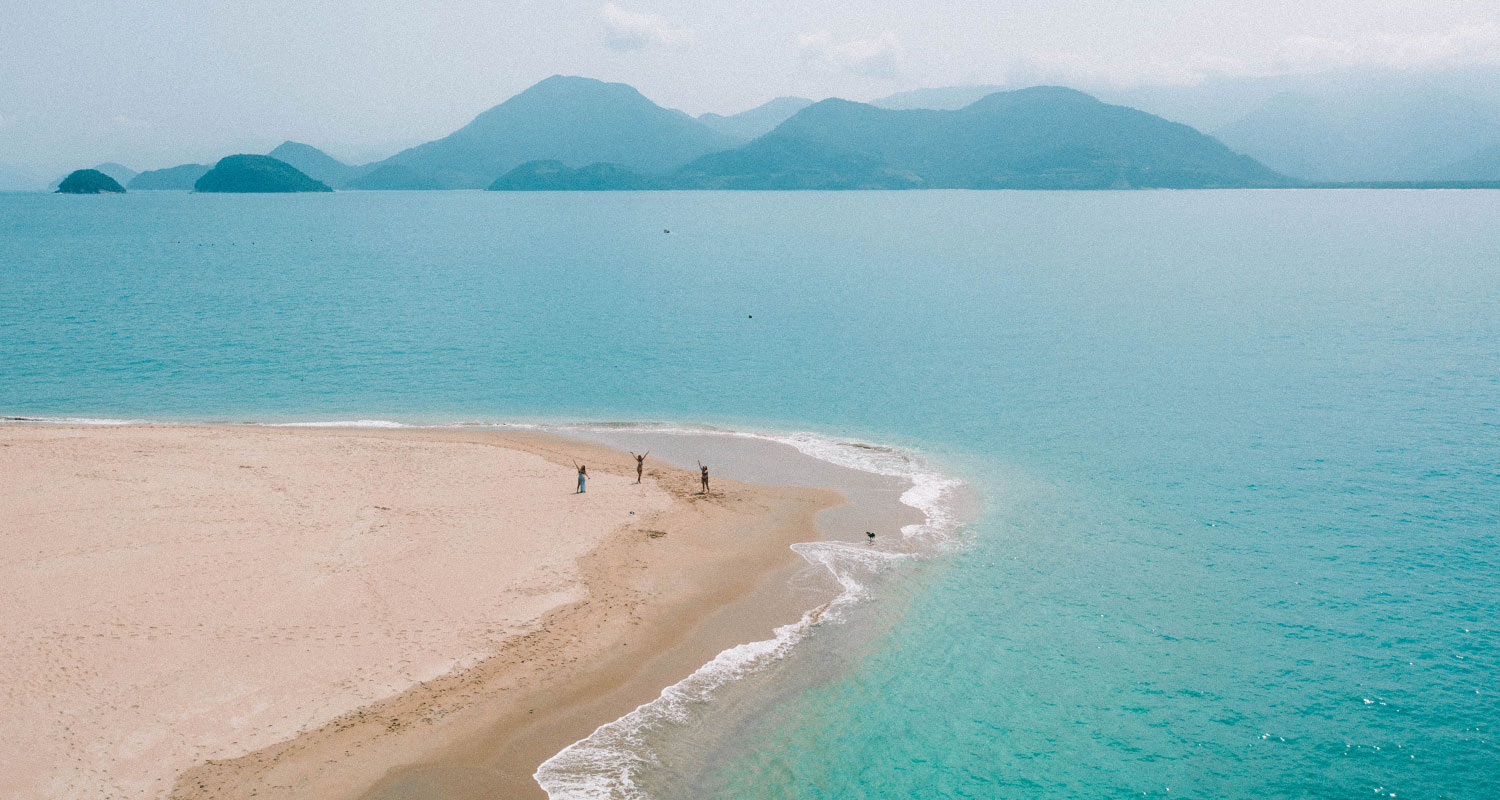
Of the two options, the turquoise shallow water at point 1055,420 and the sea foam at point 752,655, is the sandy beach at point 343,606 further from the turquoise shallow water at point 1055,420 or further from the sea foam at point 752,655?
the turquoise shallow water at point 1055,420

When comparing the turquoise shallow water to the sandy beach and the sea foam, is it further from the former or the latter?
the sandy beach

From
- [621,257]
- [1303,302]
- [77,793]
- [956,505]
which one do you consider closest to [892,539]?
[956,505]

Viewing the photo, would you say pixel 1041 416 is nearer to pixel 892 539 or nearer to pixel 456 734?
pixel 892 539

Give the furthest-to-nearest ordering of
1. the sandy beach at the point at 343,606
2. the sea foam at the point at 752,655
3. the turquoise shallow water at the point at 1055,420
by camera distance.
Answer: the turquoise shallow water at the point at 1055,420, the sea foam at the point at 752,655, the sandy beach at the point at 343,606

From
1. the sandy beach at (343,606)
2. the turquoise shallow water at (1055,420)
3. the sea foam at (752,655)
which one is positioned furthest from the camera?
the turquoise shallow water at (1055,420)

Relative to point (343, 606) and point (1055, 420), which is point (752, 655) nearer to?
point (343, 606)

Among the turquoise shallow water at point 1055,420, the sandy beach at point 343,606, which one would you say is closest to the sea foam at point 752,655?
the sandy beach at point 343,606

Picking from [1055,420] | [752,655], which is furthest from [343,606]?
[1055,420]
